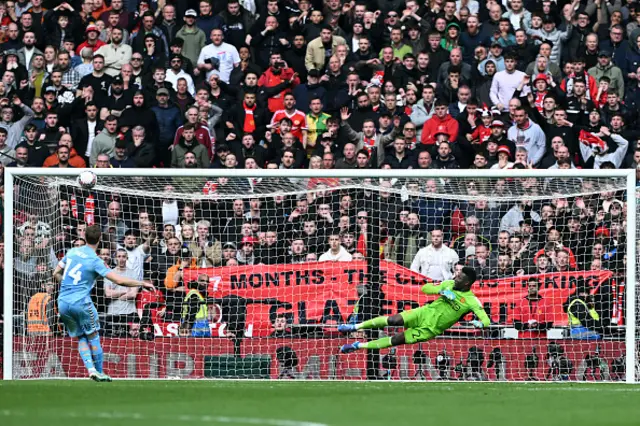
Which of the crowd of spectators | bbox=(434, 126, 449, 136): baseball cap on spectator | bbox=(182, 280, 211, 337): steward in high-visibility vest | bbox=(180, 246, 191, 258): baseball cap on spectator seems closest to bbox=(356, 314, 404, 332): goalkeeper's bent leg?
the crowd of spectators

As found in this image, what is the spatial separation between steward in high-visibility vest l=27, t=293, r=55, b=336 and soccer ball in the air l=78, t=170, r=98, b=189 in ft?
5.43

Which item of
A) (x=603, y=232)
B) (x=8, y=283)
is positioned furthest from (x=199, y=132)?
(x=603, y=232)

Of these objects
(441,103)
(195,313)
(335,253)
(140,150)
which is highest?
(441,103)

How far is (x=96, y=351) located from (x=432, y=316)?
3.87 meters

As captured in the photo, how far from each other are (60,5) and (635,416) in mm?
13491

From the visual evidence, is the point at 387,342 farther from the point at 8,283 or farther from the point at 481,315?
the point at 8,283

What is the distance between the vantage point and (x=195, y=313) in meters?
15.5

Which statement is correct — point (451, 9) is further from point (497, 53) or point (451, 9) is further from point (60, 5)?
point (60, 5)

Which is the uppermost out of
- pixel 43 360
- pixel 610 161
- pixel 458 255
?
pixel 610 161

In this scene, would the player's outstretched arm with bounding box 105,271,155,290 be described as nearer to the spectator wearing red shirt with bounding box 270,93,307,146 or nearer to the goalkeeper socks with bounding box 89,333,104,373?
the goalkeeper socks with bounding box 89,333,104,373

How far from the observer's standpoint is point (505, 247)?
1570 cm

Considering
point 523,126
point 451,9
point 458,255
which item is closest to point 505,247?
point 458,255

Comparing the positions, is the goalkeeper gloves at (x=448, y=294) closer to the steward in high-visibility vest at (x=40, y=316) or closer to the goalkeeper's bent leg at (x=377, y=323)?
the goalkeeper's bent leg at (x=377, y=323)

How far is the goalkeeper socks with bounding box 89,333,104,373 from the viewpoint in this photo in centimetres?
1356
